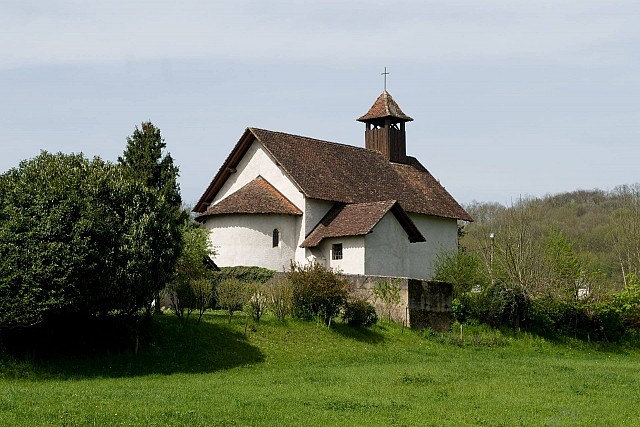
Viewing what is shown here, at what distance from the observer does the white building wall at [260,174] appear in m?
46.4

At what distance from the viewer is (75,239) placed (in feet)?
83.0

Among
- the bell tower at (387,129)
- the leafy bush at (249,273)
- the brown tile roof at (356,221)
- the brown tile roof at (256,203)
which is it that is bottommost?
the leafy bush at (249,273)

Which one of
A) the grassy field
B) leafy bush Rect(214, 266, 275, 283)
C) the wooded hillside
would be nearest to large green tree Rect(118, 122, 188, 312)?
leafy bush Rect(214, 266, 275, 283)

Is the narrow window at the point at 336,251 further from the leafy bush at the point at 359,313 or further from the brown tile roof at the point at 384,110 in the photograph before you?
the brown tile roof at the point at 384,110

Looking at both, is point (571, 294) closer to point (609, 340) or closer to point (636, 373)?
point (609, 340)

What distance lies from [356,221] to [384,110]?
1427cm

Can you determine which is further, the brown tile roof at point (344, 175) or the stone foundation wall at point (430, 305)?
the brown tile roof at point (344, 175)

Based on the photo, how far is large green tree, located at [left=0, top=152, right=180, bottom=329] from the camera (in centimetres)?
2475

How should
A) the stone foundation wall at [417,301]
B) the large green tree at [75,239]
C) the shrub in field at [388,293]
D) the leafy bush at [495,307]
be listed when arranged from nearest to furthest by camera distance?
the large green tree at [75,239], the stone foundation wall at [417,301], the shrub in field at [388,293], the leafy bush at [495,307]

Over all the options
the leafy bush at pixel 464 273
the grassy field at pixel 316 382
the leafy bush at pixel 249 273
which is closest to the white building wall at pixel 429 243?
the leafy bush at pixel 464 273

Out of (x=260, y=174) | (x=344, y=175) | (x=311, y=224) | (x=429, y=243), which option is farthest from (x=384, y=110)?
(x=311, y=224)

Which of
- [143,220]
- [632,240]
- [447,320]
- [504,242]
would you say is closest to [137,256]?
[143,220]

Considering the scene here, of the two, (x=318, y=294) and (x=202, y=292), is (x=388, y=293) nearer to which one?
(x=318, y=294)

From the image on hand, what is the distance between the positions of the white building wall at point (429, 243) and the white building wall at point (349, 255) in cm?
453
